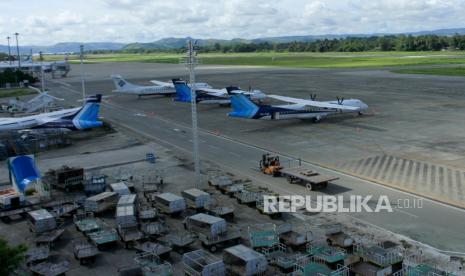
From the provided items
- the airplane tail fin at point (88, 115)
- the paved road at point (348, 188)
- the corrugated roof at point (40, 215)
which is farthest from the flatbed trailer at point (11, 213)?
the airplane tail fin at point (88, 115)

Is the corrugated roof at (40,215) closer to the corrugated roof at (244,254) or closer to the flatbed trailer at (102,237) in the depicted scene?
the flatbed trailer at (102,237)

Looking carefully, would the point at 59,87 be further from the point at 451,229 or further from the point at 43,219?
the point at 451,229

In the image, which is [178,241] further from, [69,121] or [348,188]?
[69,121]

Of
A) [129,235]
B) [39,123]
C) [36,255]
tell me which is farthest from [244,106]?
[36,255]

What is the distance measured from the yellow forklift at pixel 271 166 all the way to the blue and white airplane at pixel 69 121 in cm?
3153

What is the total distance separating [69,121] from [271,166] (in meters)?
35.4

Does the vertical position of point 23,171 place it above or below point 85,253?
above

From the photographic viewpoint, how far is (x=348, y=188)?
42.4m


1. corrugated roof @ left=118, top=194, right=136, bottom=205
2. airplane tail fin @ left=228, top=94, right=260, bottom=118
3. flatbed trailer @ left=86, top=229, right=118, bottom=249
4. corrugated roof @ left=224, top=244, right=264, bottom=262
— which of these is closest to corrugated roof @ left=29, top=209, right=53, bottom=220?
flatbed trailer @ left=86, top=229, right=118, bottom=249

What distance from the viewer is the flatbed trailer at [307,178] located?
41875 mm

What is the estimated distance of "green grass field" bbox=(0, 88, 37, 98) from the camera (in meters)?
142

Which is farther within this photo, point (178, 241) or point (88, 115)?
point (88, 115)

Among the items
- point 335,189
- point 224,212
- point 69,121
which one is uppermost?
point 69,121

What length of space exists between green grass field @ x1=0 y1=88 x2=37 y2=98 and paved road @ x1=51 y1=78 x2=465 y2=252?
259 ft
